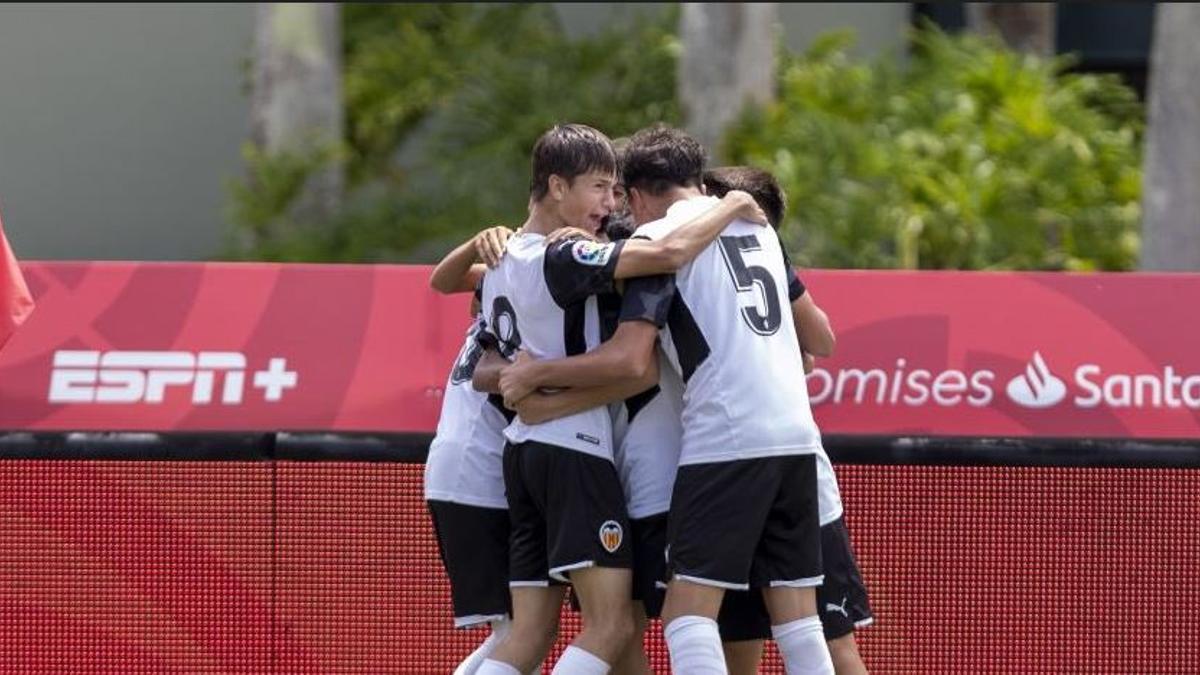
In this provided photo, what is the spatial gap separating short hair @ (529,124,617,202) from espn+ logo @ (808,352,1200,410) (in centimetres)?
138

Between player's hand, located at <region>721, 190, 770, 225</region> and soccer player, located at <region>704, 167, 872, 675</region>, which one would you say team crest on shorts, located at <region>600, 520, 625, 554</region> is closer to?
soccer player, located at <region>704, 167, 872, 675</region>

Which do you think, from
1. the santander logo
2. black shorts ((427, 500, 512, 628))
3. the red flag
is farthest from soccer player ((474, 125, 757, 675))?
the red flag

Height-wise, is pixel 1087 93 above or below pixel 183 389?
above

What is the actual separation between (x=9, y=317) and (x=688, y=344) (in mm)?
2250

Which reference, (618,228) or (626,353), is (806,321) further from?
(626,353)

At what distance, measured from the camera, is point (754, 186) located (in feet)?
18.8

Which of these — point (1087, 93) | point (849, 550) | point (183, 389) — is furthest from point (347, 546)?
point (1087, 93)

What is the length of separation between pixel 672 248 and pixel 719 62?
32.3 ft

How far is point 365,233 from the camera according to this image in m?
15.3

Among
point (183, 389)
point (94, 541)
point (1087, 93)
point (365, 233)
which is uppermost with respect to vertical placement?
point (1087, 93)

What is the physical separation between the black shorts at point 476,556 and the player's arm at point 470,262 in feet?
2.06

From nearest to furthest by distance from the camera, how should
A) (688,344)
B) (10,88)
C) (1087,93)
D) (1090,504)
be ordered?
1. (688,344)
2. (1090,504)
3. (1087,93)
4. (10,88)

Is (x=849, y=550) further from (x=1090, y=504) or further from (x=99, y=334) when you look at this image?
(x=99, y=334)

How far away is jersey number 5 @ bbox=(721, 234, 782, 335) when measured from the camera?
17.3ft
